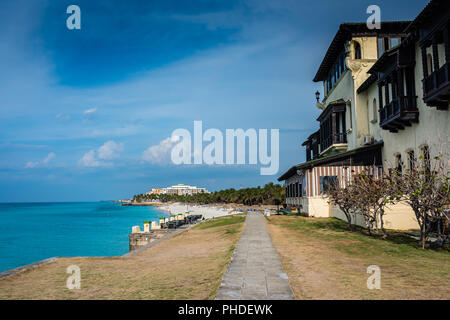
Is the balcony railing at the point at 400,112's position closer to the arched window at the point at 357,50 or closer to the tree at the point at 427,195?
the tree at the point at 427,195

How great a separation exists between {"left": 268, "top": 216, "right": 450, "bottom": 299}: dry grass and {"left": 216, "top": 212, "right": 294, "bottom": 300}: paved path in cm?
29

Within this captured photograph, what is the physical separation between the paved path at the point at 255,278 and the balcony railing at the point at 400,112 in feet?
35.5

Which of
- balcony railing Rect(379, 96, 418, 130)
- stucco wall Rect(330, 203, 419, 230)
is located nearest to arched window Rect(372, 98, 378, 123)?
balcony railing Rect(379, 96, 418, 130)

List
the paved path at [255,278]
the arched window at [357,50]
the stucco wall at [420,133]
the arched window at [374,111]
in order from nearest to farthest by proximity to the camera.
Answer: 1. the paved path at [255,278]
2. the stucco wall at [420,133]
3. the arched window at [374,111]
4. the arched window at [357,50]

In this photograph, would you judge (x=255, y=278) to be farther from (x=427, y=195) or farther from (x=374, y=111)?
(x=374, y=111)

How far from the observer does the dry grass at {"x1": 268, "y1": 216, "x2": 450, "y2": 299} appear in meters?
6.57

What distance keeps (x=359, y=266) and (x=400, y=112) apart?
11.2 meters

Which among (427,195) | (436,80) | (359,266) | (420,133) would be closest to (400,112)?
(420,133)

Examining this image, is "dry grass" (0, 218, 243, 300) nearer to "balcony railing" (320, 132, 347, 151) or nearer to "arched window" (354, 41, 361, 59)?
"balcony railing" (320, 132, 347, 151)

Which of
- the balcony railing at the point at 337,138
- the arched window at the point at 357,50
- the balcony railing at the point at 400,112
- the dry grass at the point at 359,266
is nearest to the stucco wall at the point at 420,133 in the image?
the balcony railing at the point at 400,112

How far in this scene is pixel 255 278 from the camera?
734cm

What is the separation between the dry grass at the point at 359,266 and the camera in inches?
259

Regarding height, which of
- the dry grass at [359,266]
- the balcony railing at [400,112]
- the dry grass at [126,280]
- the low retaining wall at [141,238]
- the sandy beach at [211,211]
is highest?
the balcony railing at [400,112]
